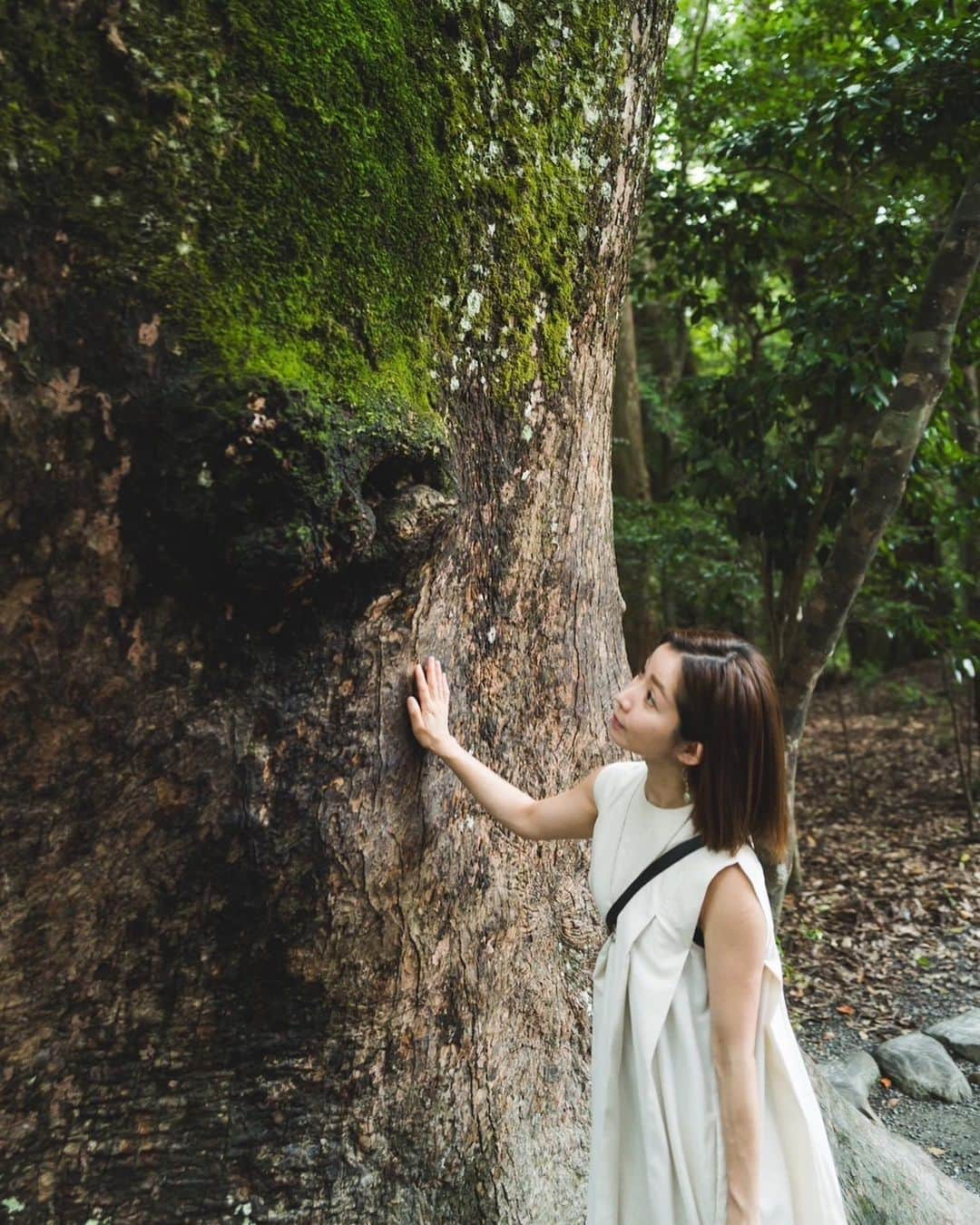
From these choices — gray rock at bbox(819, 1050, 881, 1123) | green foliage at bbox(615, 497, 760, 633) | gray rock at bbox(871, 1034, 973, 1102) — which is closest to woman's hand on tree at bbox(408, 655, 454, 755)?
gray rock at bbox(819, 1050, 881, 1123)

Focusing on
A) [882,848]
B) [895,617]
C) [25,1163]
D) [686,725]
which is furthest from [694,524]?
[25,1163]

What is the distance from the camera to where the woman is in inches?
72.9

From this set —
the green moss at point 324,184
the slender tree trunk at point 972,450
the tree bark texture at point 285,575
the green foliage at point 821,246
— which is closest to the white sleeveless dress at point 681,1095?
the tree bark texture at point 285,575

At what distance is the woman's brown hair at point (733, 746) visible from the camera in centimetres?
192

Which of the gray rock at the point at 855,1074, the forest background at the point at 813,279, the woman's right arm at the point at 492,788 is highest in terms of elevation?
the forest background at the point at 813,279

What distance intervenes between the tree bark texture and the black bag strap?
411 millimetres

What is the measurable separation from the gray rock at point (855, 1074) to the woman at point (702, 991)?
249cm

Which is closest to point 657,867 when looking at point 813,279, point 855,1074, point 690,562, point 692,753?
point 692,753

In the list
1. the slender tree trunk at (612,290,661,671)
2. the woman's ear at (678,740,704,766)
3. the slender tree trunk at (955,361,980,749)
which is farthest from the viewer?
the slender tree trunk at (612,290,661,671)

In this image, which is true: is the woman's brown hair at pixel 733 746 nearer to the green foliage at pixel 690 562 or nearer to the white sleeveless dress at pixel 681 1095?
the white sleeveless dress at pixel 681 1095

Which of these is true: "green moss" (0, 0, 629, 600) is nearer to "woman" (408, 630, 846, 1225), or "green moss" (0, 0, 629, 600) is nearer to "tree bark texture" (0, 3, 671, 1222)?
"tree bark texture" (0, 3, 671, 1222)

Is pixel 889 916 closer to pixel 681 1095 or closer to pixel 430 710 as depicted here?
pixel 681 1095

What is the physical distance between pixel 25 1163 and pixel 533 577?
1.61 m

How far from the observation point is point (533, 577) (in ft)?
7.86
